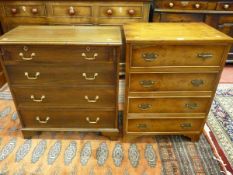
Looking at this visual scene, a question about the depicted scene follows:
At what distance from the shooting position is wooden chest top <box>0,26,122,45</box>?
119cm

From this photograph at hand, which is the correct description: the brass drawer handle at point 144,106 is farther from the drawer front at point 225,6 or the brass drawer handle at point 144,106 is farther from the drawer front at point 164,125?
the drawer front at point 225,6

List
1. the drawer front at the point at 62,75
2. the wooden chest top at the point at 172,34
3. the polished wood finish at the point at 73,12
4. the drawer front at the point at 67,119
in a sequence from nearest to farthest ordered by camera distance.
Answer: the wooden chest top at the point at 172,34 < the drawer front at the point at 62,75 < the drawer front at the point at 67,119 < the polished wood finish at the point at 73,12

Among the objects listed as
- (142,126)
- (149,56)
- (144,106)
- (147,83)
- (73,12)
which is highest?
(73,12)

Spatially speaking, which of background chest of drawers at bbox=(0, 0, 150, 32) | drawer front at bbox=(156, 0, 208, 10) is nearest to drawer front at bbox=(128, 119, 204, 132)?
background chest of drawers at bbox=(0, 0, 150, 32)

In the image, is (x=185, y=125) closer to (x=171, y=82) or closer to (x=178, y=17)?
(x=171, y=82)

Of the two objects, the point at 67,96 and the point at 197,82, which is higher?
the point at 197,82

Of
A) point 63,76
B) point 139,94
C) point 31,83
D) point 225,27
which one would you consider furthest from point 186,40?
point 225,27

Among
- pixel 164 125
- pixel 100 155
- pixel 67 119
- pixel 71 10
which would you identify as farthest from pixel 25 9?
pixel 164 125

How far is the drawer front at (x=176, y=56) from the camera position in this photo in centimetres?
120

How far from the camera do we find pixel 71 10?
78.1 inches

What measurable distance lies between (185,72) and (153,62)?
23 cm

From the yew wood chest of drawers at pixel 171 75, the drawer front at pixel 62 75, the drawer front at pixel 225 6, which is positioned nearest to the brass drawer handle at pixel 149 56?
the yew wood chest of drawers at pixel 171 75

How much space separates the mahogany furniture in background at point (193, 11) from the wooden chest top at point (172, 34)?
0.83m

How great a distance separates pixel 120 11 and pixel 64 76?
A: 3.49 feet
